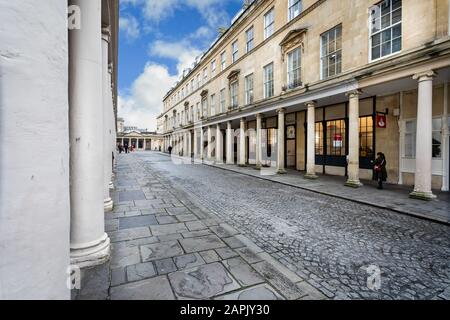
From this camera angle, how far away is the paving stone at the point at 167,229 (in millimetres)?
4493

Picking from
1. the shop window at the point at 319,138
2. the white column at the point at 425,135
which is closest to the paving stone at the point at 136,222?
the white column at the point at 425,135

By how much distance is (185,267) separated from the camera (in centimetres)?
316

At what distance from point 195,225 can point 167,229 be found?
60cm

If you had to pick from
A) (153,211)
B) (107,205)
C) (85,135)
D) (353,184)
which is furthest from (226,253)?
(353,184)

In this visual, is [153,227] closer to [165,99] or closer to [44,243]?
[44,243]

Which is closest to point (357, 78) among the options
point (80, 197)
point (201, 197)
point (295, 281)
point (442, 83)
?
point (442, 83)

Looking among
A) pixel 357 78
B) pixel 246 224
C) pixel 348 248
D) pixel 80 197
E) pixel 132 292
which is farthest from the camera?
pixel 357 78

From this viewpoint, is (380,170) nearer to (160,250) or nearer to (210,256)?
(210,256)

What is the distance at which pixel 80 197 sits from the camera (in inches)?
A: 124

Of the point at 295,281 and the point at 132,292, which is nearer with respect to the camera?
the point at 132,292

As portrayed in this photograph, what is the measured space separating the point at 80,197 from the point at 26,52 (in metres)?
2.18

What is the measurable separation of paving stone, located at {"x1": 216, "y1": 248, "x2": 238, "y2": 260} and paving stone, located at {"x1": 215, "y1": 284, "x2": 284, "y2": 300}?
2.77 ft

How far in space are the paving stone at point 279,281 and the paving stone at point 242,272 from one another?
0.11 meters

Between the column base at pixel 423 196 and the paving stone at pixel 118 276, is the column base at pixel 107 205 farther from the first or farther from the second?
the column base at pixel 423 196
